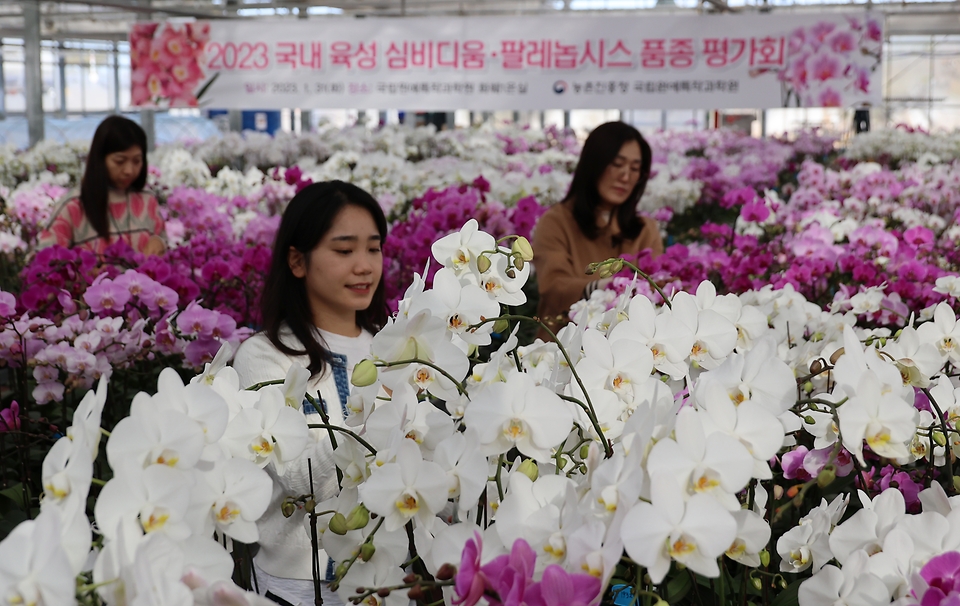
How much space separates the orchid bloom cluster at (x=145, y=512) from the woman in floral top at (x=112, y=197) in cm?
227

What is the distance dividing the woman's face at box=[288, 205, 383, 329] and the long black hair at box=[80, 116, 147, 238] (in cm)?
155

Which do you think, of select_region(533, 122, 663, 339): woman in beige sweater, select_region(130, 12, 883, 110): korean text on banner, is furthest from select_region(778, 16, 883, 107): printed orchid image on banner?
select_region(533, 122, 663, 339): woman in beige sweater

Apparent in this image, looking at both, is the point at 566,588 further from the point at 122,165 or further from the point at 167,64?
the point at 167,64

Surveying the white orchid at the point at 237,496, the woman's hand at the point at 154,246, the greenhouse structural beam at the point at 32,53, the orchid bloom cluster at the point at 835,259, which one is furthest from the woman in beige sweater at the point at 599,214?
the greenhouse structural beam at the point at 32,53

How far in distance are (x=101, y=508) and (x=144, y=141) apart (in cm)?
252

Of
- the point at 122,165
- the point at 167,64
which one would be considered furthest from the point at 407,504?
the point at 167,64

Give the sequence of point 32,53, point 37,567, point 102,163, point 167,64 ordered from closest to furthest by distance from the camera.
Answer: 1. point 37,567
2. point 102,163
3. point 167,64
4. point 32,53

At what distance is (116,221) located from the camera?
2854 millimetres

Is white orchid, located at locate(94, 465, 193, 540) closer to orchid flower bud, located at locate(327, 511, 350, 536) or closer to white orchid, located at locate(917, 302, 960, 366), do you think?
orchid flower bud, located at locate(327, 511, 350, 536)

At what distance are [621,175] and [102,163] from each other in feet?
4.87

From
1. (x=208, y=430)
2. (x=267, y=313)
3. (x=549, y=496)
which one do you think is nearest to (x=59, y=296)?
(x=267, y=313)

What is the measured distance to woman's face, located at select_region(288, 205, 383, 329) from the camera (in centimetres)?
138

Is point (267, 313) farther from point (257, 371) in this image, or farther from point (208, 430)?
point (208, 430)

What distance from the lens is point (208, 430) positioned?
1.94 feet
